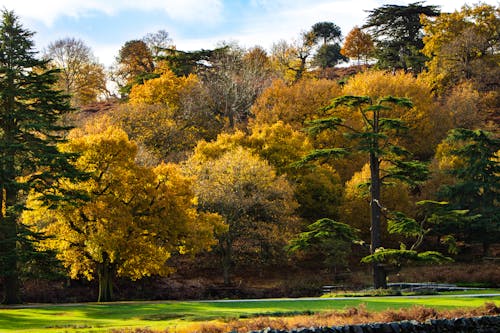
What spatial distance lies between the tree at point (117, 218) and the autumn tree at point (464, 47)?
186ft

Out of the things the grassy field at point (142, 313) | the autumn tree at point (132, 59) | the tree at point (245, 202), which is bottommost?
the grassy field at point (142, 313)

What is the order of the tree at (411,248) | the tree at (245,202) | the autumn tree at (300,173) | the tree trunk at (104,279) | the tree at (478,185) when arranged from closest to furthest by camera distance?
the tree at (411,248)
the tree trunk at (104,279)
the tree at (245,202)
the tree at (478,185)
the autumn tree at (300,173)

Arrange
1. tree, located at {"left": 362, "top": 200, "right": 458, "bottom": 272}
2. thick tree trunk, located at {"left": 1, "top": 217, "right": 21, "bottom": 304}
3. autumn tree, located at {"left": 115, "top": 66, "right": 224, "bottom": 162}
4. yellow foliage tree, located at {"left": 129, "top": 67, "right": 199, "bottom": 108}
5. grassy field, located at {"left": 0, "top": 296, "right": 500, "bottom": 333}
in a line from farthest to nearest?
yellow foliage tree, located at {"left": 129, "top": 67, "right": 199, "bottom": 108}
autumn tree, located at {"left": 115, "top": 66, "right": 224, "bottom": 162}
tree, located at {"left": 362, "top": 200, "right": 458, "bottom": 272}
thick tree trunk, located at {"left": 1, "top": 217, "right": 21, "bottom": 304}
grassy field, located at {"left": 0, "top": 296, "right": 500, "bottom": 333}

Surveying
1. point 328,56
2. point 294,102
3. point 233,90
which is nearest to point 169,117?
point 233,90

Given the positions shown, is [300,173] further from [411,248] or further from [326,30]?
[326,30]

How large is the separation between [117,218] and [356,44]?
98.7 metres

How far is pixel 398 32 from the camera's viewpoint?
102062mm

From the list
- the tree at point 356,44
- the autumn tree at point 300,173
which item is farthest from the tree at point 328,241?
the tree at point 356,44

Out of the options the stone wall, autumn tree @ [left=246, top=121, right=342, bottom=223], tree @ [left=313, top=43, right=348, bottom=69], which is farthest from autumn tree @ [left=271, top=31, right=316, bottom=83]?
the stone wall

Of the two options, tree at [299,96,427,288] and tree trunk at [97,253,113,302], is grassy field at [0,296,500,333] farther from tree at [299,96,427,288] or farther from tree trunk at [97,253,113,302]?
tree at [299,96,427,288]

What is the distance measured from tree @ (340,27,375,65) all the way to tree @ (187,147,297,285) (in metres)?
80.7

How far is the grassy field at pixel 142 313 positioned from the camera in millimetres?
22375

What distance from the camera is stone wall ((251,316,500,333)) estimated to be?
17891 mm

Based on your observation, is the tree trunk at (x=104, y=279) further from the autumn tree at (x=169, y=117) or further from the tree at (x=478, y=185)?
the tree at (x=478, y=185)
